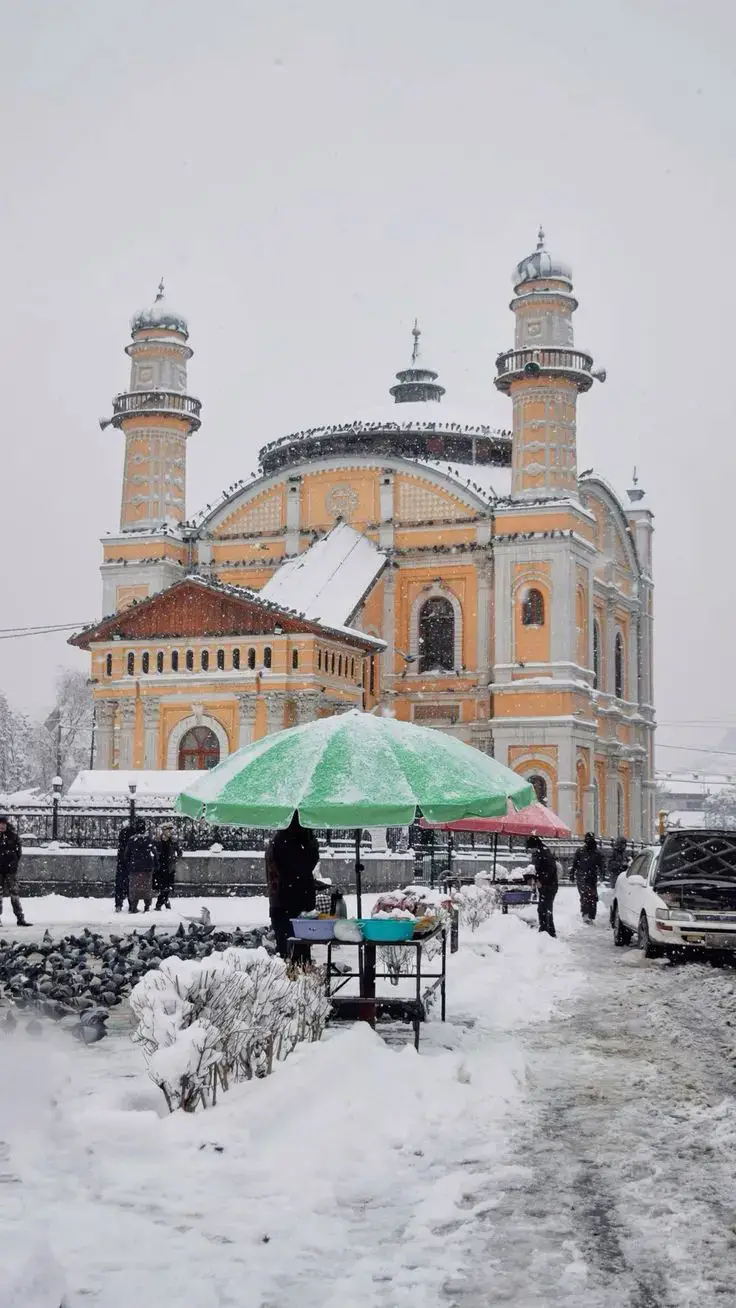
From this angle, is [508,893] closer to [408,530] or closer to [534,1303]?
[534,1303]

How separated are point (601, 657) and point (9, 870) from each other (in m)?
35.1

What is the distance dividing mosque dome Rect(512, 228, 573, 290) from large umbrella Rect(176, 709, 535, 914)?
38784 millimetres

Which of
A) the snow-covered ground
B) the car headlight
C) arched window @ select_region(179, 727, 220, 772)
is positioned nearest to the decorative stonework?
arched window @ select_region(179, 727, 220, 772)


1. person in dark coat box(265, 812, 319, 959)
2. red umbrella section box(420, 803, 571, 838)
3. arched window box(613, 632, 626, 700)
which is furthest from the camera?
arched window box(613, 632, 626, 700)

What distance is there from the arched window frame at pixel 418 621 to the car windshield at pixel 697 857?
2929 cm

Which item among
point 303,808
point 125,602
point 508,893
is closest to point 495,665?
point 125,602

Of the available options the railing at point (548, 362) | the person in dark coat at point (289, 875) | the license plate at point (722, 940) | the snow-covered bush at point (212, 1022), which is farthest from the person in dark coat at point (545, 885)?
A: the railing at point (548, 362)

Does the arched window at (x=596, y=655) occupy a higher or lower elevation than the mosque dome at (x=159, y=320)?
lower

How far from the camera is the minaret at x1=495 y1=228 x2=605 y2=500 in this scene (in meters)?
46.2

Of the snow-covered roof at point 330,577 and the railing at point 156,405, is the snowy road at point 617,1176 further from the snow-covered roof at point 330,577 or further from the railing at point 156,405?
the railing at point 156,405

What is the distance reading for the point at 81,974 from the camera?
12.3 meters

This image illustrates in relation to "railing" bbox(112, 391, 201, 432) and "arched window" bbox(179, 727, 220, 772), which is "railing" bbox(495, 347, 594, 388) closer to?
"railing" bbox(112, 391, 201, 432)

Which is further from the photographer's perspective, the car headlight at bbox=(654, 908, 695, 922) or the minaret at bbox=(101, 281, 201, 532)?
the minaret at bbox=(101, 281, 201, 532)

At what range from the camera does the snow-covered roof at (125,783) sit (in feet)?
120
